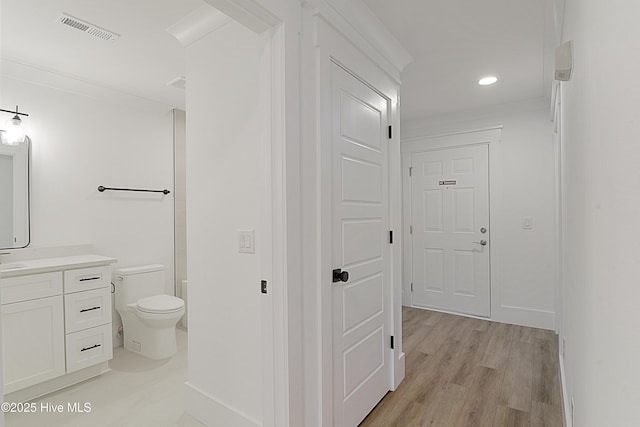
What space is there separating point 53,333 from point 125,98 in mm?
2209

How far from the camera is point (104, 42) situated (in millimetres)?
2242

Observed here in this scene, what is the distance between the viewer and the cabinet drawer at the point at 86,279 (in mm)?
2416

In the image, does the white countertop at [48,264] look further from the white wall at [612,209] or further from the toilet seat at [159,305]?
the white wall at [612,209]

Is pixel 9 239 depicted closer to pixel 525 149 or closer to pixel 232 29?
pixel 232 29

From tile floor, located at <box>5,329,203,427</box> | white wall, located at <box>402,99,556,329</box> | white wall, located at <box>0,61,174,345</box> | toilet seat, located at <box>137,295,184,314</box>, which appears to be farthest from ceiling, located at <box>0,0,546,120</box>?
tile floor, located at <box>5,329,203,427</box>

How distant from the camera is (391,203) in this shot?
7.59ft

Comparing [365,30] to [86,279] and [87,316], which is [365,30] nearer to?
[86,279]

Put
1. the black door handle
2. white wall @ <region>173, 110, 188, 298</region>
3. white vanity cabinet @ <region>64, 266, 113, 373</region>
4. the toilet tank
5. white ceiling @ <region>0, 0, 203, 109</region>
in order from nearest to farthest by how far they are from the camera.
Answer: the black door handle < white ceiling @ <region>0, 0, 203, 109</region> < white vanity cabinet @ <region>64, 266, 113, 373</region> < the toilet tank < white wall @ <region>173, 110, 188, 298</region>

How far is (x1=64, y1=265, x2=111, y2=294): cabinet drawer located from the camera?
2416 mm

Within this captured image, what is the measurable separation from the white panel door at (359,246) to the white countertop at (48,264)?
2.09 m

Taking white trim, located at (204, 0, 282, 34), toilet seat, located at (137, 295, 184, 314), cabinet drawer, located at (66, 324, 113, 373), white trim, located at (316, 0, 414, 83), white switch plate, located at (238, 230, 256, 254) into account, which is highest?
white trim, located at (316, 0, 414, 83)

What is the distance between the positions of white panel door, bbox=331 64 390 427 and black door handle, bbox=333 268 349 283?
3 cm

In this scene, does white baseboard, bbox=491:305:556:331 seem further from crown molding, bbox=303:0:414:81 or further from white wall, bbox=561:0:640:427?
white wall, bbox=561:0:640:427

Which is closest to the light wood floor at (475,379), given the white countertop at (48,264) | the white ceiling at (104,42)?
the white countertop at (48,264)
